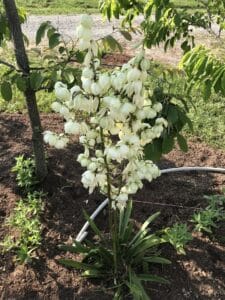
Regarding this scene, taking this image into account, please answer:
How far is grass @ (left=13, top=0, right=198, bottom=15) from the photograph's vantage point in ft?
33.7

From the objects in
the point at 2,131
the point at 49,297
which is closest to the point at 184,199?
the point at 49,297

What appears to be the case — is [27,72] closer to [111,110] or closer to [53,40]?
[53,40]

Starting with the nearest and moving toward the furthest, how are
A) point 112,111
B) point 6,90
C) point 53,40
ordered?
1. point 112,111
2. point 53,40
3. point 6,90

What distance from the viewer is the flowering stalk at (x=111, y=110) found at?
7.03ft

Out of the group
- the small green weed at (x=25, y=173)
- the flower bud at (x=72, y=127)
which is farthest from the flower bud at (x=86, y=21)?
the small green weed at (x=25, y=173)

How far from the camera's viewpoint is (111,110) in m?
2.19

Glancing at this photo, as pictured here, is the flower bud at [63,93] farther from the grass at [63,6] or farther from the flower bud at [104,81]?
the grass at [63,6]

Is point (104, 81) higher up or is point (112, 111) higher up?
point (104, 81)

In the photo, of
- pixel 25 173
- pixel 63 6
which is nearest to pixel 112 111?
pixel 25 173

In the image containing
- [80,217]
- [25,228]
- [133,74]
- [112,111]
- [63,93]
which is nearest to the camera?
[133,74]

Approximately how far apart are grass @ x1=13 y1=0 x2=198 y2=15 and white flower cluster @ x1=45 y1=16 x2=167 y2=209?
26.9ft

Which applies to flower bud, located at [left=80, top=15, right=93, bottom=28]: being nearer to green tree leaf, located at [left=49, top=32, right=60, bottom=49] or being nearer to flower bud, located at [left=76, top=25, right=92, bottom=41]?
flower bud, located at [left=76, top=25, right=92, bottom=41]

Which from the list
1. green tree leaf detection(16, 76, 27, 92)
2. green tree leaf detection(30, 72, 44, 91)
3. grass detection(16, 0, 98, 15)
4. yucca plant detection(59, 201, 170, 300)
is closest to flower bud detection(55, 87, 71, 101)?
green tree leaf detection(30, 72, 44, 91)

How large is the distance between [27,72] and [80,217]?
1296 mm
